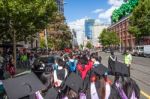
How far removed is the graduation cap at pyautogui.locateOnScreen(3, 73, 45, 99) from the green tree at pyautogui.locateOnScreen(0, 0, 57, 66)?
21818mm

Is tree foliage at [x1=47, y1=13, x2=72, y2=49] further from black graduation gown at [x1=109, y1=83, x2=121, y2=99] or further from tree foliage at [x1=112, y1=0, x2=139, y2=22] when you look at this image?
black graduation gown at [x1=109, y1=83, x2=121, y2=99]

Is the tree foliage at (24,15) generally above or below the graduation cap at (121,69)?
above

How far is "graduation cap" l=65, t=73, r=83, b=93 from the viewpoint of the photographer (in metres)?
8.62

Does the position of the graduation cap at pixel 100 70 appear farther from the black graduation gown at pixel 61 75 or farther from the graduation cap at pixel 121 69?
the black graduation gown at pixel 61 75

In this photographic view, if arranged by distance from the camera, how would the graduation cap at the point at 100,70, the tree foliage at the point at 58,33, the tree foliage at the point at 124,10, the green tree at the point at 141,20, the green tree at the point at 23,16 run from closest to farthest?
the graduation cap at the point at 100,70
the green tree at the point at 23,16
the green tree at the point at 141,20
the tree foliage at the point at 58,33
the tree foliage at the point at 124,10

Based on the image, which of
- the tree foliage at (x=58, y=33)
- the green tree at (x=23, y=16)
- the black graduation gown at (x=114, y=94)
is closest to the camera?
the black graduation gown at (x=114, y=94)

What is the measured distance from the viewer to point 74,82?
28.7 ft

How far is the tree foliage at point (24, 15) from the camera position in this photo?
29.5 metres

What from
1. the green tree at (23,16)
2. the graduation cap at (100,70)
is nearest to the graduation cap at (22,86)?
the graduation cap at (100,70)

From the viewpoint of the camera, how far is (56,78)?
37.8ft

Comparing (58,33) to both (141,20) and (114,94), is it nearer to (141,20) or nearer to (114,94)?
(141,20)

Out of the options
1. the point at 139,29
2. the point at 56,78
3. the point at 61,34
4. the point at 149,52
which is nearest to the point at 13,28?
the point at 56,78

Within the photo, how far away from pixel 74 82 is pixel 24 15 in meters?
22.3

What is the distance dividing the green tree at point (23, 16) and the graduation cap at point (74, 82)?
68.9 feet
